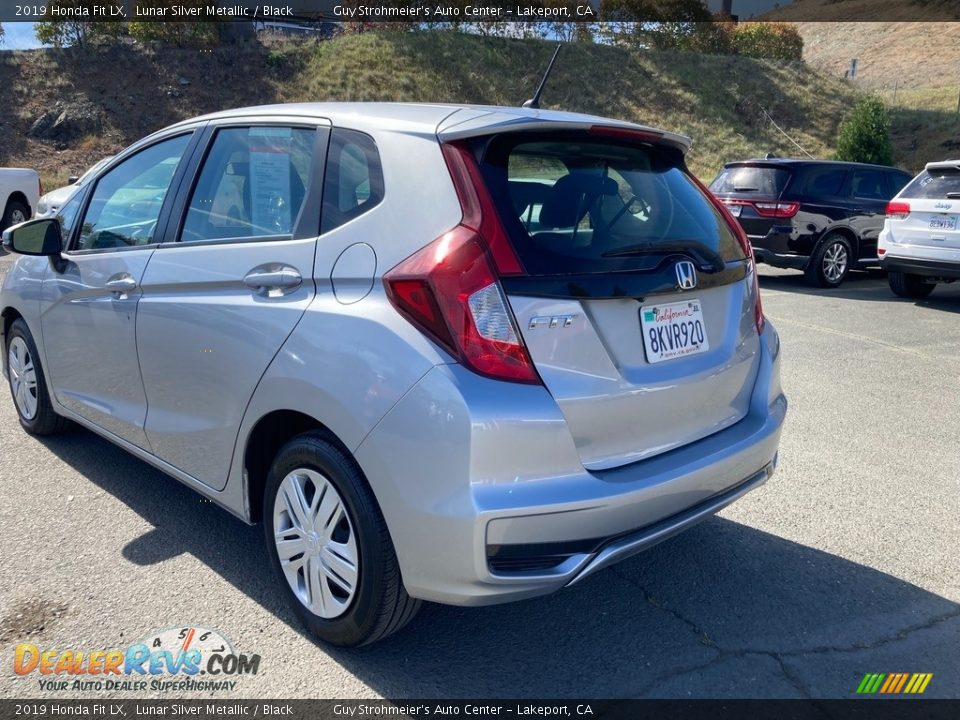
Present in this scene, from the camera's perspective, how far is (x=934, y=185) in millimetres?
9039

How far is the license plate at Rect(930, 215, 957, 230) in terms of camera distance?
8.77 metres

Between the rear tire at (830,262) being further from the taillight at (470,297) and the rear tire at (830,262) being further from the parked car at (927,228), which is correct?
the taillight at (470,297)

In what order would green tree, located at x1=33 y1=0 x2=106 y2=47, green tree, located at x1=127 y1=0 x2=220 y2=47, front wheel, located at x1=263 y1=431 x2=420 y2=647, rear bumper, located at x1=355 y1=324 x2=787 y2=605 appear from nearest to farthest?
1. rear bumper, located at x1=355 y1=324 x2=787 y2=605
2. front wheel, located at x1=263 y1=431 x2=420 y2=647
3. green tree, located at x1=33 y1=0 x2=106 y2=47
4. green tree, located at x1=127 y1=0 x2=220 y2=47

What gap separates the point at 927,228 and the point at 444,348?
848cm

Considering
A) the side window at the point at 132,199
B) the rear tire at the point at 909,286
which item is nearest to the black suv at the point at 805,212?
the rear tire at the point at 909,286

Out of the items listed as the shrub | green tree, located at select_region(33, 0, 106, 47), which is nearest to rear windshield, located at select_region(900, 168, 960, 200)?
green tree, located at select_region(33, 0, 106, 47)

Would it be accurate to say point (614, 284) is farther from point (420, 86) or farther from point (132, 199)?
point (420, 86)

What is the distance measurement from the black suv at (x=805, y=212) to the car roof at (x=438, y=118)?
8.15 metres

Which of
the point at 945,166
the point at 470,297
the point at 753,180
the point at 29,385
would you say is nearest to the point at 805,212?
the point at 753,180

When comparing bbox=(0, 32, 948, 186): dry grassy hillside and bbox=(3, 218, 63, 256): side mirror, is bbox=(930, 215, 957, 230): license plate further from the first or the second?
bbox=(0, 32, 948, 186): dry grassy hillside

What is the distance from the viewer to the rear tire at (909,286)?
1003 cm

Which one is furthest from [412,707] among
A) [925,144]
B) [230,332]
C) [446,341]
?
→ [925,144]

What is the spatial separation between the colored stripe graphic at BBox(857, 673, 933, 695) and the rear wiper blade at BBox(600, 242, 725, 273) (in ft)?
4.76

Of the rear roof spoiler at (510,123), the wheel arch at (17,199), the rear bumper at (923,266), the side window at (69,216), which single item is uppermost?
the rear roof spoiler at (510,123)
